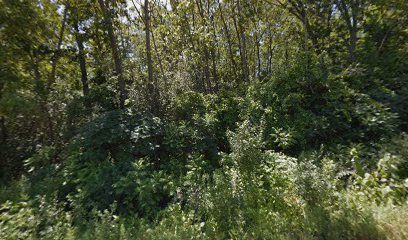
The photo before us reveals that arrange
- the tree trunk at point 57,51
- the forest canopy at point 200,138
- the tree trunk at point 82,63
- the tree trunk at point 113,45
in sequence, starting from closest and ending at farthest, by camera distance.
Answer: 1. the forest canopy at point 200,138
2. the tree trunk at point 113,45
3. the tree trunk at point 57,51
4. the tree trunk at point 82,63

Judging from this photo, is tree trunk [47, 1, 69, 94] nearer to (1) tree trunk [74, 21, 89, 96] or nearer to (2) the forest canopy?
(2) the forest canopy

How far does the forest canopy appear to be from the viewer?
2.97m

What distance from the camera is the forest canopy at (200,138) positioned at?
2.97 m

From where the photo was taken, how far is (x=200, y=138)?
5.16 m

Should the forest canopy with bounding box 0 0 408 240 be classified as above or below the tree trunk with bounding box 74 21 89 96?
below

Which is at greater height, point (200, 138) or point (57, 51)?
point (57, 51)

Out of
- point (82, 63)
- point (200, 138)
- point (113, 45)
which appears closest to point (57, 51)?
point (82, 63)

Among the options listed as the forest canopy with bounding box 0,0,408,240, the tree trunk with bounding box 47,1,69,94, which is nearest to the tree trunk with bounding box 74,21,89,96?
the forest canopy with bounding box 0,0,408,240

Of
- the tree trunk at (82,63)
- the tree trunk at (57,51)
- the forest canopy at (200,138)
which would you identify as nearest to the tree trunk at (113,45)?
the forest canopy at (200,138)

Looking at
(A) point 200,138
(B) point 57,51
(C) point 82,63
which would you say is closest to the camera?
(A) point 200,138

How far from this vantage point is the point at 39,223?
121 inches

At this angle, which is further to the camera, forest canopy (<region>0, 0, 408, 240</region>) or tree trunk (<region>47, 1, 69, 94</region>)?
tree trunk (<region>47, 1, 69, 94</region>)

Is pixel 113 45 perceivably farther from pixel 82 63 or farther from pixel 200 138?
pixel 200 138

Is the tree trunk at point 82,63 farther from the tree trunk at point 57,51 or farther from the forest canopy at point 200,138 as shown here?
the tree trunk at point 57,51
